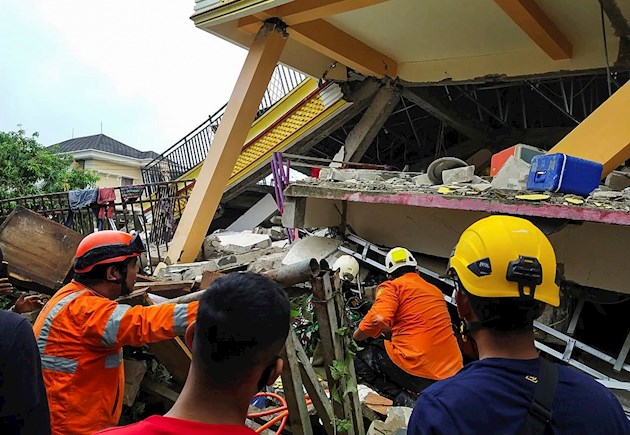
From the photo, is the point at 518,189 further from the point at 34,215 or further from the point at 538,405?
the point at 34,215

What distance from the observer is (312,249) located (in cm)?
623

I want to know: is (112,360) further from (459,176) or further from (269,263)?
(269,263)

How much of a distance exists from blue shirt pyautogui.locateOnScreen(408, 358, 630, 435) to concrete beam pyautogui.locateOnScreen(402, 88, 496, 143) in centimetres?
868

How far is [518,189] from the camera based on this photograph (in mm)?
4137

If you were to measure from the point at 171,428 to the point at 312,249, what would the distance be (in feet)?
17.4

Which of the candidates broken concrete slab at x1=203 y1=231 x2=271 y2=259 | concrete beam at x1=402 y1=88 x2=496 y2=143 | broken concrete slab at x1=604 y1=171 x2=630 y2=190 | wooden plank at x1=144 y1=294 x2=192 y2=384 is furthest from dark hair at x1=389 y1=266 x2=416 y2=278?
concrete beam at x1=402 y1=88 x2=496 y2=143

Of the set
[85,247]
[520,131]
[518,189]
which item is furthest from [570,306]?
[520,131]

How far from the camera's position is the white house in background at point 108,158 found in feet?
72.0

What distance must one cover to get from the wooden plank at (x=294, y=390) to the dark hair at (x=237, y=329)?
0.94m

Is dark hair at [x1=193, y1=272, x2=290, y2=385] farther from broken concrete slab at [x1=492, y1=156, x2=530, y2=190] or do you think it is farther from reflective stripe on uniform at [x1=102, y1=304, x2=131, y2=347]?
broken concrete slab at [x1=492, y1=156, x2=530, y2=190]

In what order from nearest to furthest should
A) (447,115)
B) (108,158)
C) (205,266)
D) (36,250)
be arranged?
(36,250) < (205,266) < (447,115) < (108,158)

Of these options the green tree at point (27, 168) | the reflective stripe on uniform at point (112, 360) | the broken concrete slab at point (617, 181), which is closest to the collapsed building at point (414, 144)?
the broken concrete slab at point (617, 181)

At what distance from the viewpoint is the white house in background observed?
21.9 m

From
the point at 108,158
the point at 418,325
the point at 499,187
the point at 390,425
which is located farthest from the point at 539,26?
the point at 108,158
